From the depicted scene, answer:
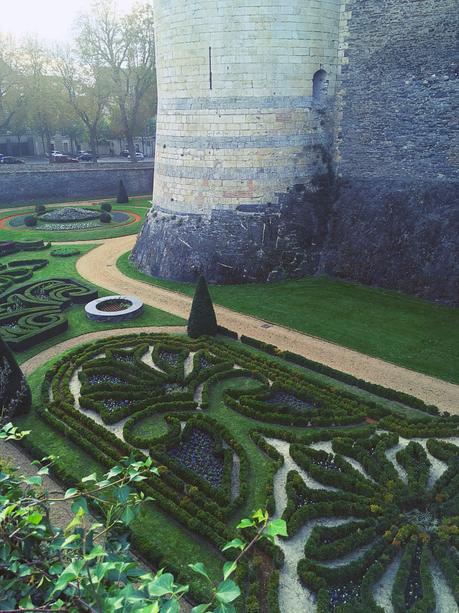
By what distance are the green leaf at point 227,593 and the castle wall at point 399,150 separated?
19876 millimetres

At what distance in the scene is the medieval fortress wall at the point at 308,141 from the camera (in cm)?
2205

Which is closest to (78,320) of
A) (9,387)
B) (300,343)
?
(9,387)

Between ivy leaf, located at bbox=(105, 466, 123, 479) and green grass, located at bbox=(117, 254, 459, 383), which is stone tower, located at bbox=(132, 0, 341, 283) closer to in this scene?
green grass, located at bbox=(117, 254, 459, 383)

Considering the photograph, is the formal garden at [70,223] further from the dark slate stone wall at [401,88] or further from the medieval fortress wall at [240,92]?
the dark slate stone wall at [401,88]

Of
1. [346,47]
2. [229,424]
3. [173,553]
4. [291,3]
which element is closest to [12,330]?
[229,424]

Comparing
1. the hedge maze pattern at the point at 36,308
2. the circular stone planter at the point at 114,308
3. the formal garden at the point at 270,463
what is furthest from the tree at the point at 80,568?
the circular stone planter at the point at 114,308

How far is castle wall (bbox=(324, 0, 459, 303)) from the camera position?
21609 mm

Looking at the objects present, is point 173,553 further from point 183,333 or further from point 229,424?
point 183,333

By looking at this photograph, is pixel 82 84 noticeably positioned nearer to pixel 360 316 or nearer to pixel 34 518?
pixel 360 316

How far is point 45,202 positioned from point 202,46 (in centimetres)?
2839

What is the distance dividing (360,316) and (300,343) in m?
3.45

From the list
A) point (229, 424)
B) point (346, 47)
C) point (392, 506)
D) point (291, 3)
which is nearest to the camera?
point (392, 506)

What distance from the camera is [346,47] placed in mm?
23891

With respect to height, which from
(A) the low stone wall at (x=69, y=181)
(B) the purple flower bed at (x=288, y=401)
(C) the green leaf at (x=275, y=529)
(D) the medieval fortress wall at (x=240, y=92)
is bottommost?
(B) the purple flower bed at (x=288, y=401)
